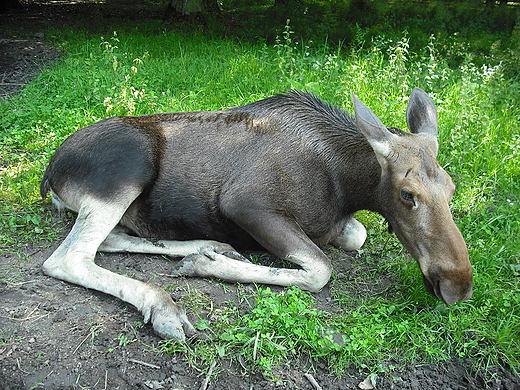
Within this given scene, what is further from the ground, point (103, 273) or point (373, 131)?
point (373, 131)

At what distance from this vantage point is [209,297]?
151 inches

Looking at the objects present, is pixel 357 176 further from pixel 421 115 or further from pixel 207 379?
pixel 207 379

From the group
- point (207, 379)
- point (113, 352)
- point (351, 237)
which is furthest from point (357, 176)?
point (113, 352)

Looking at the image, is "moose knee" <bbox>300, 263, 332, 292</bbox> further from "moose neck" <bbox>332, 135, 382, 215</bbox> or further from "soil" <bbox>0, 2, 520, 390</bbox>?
"moose neck" <bbox>332, 135, 382, 215</bbox>

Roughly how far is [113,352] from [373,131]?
7.59 ft

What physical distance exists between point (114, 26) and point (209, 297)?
8.39 metres

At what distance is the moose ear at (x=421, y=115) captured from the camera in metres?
4.39

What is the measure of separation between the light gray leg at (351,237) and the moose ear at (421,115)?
0.97 metres

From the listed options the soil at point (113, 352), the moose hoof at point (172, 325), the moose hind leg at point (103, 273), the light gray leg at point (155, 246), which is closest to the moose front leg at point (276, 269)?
the soil at point (113, 352)

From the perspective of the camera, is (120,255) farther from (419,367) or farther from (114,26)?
(114,26)

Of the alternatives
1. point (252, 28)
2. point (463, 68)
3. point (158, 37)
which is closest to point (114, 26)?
point (158, 37)

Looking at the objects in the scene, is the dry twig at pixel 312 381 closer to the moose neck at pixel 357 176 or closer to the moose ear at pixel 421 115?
the moose neck at pixel 357 176

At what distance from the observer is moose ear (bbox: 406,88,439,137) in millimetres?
4387

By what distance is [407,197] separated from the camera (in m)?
3.78
